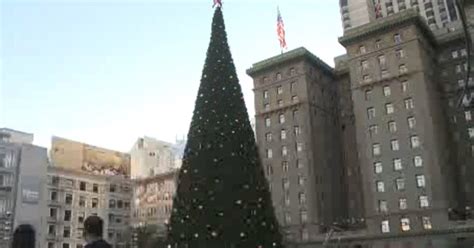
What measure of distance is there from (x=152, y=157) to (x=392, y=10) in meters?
76.8

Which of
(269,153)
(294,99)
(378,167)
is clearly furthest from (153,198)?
(378,167)

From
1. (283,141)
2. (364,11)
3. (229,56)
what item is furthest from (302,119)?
(364,11)

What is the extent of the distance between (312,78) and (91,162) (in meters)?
36.4

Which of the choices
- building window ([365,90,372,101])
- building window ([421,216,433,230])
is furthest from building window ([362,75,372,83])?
building window ([421,216,433,230])

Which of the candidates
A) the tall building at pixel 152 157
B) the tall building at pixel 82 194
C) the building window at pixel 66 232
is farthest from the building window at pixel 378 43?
the building window at pixel 66 232

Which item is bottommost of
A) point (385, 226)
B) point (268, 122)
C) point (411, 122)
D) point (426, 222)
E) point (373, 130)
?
point (385, 226)

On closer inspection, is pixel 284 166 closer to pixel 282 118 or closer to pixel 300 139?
pixel 300 139

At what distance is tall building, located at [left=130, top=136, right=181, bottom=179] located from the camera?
10243cm

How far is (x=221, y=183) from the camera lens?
17172 mm

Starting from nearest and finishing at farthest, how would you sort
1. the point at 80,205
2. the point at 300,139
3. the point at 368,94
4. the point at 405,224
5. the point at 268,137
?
the point at 405,224
the point at 368,94
the point at 300,139
the point at 80,205
the point at 268,137

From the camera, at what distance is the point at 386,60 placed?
70.2 metres

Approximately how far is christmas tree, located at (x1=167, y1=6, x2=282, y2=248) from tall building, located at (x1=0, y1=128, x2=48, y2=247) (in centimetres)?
4941

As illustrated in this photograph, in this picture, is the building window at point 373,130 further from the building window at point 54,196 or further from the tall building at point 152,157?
the tall building at point 152,157

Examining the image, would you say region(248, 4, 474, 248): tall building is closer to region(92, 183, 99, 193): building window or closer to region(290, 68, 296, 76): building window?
region(290, 68, 296, 76): building window
